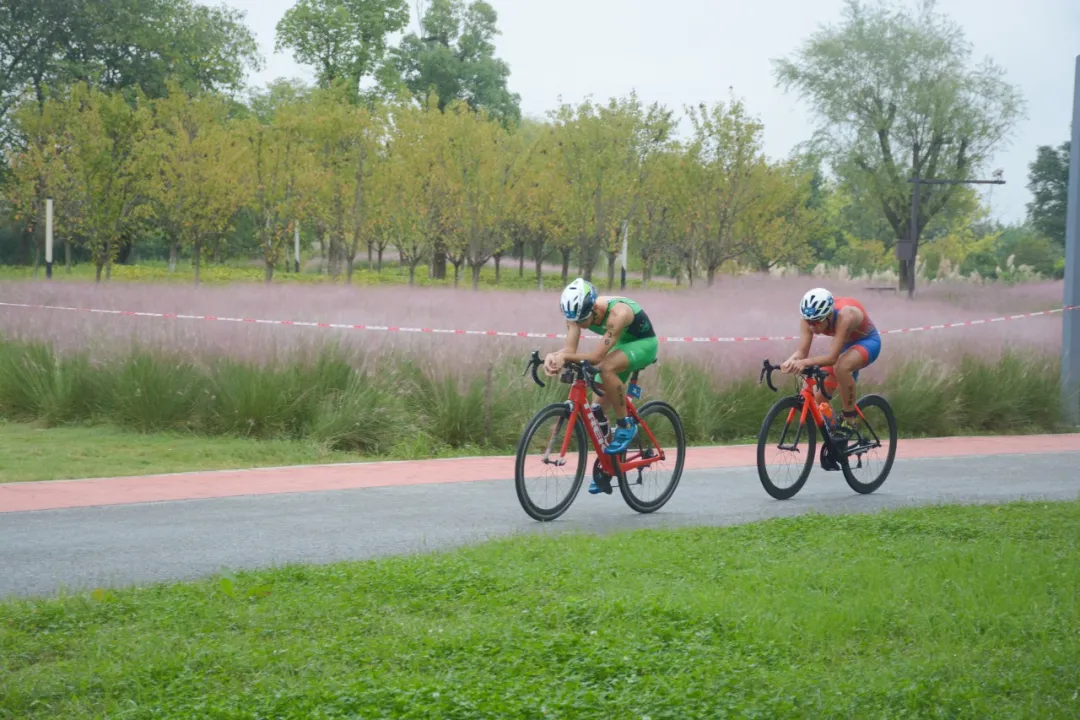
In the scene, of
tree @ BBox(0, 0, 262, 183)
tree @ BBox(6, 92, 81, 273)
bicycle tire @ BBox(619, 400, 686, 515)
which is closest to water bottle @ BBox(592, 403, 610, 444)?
bicycle tire @ BBox(619, 400, 686, 515)

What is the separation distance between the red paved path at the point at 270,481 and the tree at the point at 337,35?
2031 inches

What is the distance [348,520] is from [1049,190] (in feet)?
210

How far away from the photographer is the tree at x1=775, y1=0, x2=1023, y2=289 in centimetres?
5028

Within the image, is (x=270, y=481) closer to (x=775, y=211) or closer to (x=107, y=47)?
(x=775, y=211)

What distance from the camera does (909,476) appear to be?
11828mm

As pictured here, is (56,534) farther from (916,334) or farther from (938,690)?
(916,334)

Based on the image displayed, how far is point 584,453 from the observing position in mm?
8945

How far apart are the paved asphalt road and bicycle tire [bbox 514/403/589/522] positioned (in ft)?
0.35

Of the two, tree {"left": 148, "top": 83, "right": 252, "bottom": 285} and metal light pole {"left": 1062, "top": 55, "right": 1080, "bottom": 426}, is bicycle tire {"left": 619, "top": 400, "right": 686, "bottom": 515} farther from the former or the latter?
tree {"left": 148, "top": 83, "right": 252, "bottom": 285}

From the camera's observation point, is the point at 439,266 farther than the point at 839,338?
Yes

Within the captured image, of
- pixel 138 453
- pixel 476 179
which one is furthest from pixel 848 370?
pixel 476 179

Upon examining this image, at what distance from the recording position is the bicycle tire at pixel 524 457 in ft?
27.7

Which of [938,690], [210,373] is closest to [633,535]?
[938,690]

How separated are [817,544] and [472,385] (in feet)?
20.0
